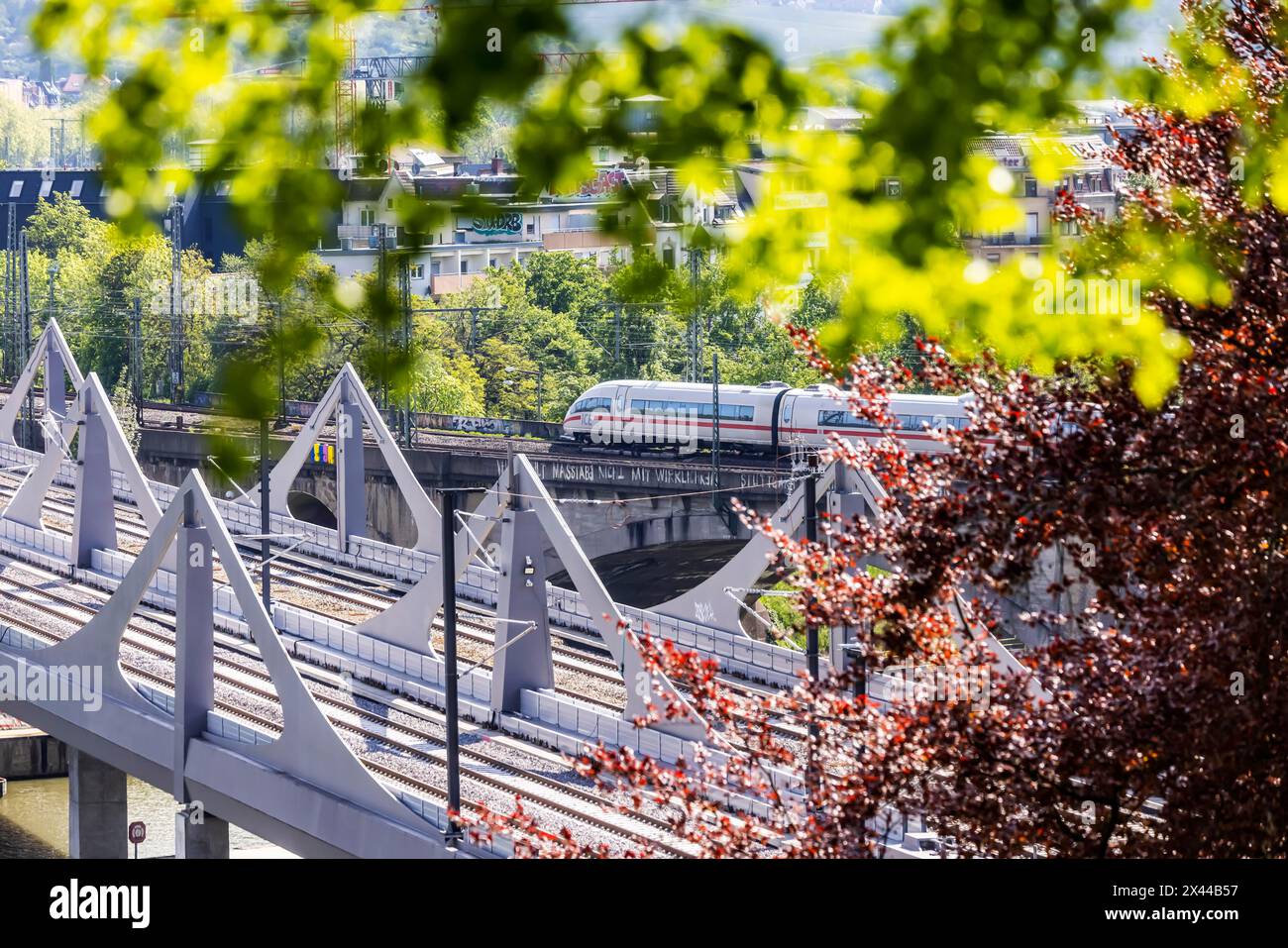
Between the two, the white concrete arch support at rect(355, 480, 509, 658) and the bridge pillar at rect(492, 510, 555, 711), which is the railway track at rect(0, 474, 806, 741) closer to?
the white concrete arch support at rect(355, 480, 509, 658)

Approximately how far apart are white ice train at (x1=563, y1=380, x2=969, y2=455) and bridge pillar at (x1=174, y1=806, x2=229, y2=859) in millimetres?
19760

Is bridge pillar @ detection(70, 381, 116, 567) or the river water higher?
bridge pillar @ detection(70, 381, 116, 567)

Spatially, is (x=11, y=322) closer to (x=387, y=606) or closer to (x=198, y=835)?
(x=387, y=606)

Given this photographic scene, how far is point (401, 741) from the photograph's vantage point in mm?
25031

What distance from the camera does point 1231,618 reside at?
6680mm

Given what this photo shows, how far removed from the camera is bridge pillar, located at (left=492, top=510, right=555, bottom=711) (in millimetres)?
26188

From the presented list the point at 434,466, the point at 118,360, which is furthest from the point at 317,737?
the point at 118,360

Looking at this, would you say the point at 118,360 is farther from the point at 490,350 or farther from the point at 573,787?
the point at 573,787

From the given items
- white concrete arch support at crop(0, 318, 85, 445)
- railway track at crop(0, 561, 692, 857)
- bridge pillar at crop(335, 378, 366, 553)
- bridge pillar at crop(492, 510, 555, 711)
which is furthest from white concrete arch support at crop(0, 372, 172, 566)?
bridge pillar at crop(492, 510, 555, 711)

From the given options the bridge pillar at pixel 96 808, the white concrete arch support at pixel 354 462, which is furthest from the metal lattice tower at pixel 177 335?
the bridge pillar at pixel 96 808

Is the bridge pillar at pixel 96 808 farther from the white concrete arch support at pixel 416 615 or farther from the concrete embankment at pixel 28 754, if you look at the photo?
the concrete embankment at pixel 28 754
